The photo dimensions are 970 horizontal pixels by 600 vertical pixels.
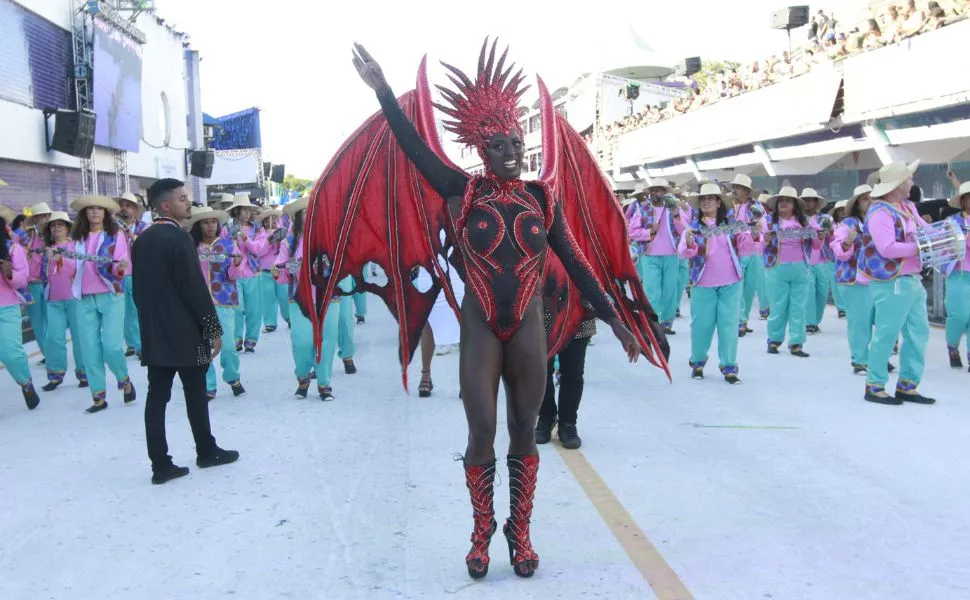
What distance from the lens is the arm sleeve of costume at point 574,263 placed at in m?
3.98

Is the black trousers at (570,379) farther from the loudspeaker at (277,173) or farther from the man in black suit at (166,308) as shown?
the loudspeaker at (277,173)

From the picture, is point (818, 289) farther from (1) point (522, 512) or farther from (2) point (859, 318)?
(1) point (522, 512)

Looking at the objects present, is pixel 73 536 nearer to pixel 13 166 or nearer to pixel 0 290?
pixel 0 290

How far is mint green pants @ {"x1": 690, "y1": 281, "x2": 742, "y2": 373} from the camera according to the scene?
26.2ft

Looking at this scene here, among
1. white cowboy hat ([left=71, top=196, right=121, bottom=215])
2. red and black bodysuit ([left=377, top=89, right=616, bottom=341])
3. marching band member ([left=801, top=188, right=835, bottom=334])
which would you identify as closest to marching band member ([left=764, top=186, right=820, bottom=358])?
marching band member ([left=801, top=188, right=835, bottom=334])

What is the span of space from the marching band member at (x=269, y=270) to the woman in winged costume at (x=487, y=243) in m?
6.03

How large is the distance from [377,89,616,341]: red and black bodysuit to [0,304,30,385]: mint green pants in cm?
553

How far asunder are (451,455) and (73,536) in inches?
92.7

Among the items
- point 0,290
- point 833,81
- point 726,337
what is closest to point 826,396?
point 726,337

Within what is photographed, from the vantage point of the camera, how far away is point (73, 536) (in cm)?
445

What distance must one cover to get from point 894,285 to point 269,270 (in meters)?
7.72

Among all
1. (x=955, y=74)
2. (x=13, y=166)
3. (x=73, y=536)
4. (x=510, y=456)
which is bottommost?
(x=73, y=536)

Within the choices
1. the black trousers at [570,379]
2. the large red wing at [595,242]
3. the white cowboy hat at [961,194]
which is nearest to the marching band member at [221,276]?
the black trousers at [570,379]

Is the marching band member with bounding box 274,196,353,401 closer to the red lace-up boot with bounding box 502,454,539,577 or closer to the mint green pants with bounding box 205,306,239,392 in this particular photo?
the mint green pants with bounding box 205,306,239,392
